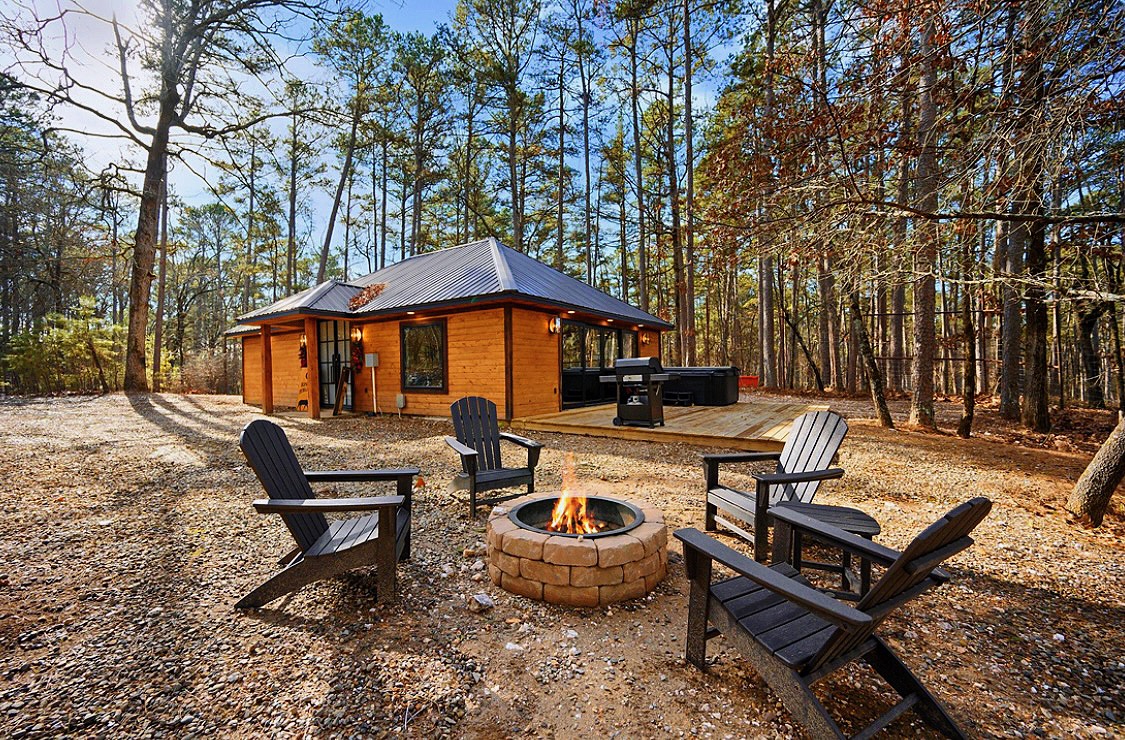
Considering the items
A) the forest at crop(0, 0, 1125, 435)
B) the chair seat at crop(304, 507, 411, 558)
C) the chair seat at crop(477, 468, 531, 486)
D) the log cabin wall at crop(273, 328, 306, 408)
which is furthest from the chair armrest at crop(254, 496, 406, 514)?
the log cabin wall at crop(273, 328, 306, 408)

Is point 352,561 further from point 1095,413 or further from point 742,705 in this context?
point 1095,413

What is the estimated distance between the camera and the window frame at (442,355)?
8.94 meters

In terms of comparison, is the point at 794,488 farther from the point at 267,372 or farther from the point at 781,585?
the point at 267,372

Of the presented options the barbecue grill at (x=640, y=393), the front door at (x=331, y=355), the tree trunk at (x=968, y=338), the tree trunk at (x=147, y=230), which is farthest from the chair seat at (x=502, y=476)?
the tree trunk at (x=147, y=230)

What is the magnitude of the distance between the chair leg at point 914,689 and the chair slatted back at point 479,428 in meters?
2.93

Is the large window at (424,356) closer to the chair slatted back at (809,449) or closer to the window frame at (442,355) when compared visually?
the window frame at (442,355)

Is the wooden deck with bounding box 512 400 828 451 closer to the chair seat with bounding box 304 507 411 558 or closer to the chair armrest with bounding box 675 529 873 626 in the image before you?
the chair armrest with bounding box 675 529 873 626

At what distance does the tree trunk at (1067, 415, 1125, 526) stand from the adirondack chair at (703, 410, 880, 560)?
206 centimetres

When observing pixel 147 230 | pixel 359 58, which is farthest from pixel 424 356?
pixel 359 58

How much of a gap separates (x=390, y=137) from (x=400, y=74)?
2.20 m

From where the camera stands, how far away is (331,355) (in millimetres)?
11086

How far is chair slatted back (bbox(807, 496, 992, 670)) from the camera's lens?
50.8 inches

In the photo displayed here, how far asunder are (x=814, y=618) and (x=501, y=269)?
8352mm

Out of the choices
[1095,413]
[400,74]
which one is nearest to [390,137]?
[400,74]
